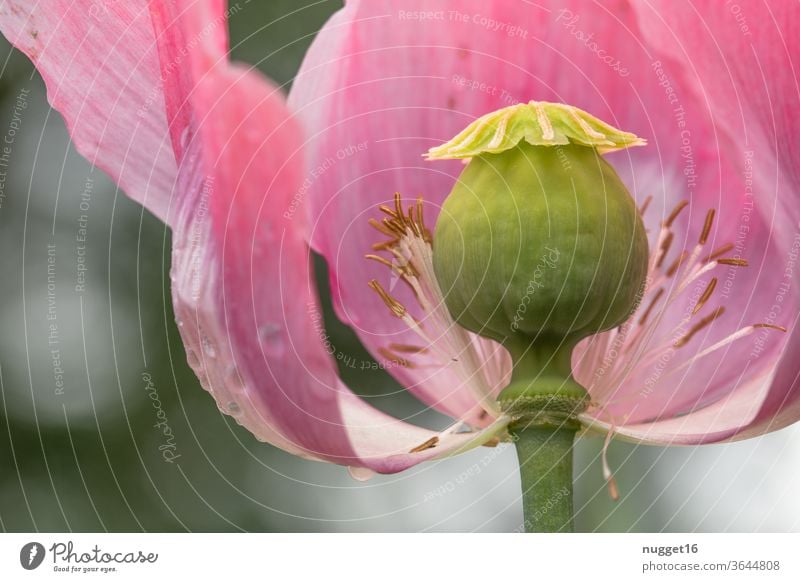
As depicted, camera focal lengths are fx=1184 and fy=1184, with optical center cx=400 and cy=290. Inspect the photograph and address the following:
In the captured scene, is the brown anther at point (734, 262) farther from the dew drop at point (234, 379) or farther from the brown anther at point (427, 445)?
the dew drop at point (234, 379)

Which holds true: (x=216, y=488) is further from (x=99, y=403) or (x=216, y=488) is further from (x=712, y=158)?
(x=712, y=158)

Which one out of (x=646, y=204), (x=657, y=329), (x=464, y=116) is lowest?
(x=657, y=329)

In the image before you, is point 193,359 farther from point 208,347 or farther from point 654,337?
point 654,337

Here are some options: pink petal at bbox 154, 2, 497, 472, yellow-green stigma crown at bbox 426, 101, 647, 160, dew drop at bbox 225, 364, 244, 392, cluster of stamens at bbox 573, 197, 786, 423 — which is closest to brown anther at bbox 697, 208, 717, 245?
cluster of stamens at bbox 573, 197, 786, 423

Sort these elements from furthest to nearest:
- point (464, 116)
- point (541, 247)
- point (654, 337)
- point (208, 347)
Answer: point (464, 116)
point (654, 337)
point (208, 347)
point (541, 247)

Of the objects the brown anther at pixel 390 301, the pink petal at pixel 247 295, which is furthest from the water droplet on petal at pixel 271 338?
the brown anther at pixel 390 301

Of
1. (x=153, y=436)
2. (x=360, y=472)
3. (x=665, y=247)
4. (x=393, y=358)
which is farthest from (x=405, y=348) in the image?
(x=153, y=436)

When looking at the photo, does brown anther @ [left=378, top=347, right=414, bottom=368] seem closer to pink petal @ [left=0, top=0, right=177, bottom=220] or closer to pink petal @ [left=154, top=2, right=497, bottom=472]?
pink petal @ [left=154, top=2, right=497, bottom=472]
